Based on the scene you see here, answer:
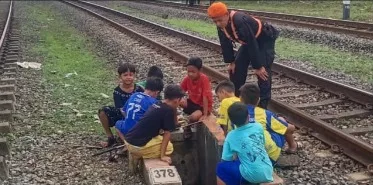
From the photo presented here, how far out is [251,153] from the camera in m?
4.52

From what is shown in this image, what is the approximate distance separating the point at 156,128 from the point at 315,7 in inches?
986

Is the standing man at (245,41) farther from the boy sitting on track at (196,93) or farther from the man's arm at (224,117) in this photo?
the man's arm at (224,117)

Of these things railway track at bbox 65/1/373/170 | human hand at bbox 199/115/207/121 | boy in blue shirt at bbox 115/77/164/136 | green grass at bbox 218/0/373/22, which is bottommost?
green grass at bbox 218/0/373/22

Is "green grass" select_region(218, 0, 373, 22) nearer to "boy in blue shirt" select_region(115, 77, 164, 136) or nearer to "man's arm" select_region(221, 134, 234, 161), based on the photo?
"boy in blue shirt" select_region(115, 77, 164, 136)

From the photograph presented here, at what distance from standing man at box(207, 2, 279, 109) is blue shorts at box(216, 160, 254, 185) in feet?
6.57

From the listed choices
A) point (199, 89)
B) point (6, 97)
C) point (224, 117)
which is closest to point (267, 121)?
point (224, 117)

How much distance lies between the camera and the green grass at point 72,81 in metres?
7.86

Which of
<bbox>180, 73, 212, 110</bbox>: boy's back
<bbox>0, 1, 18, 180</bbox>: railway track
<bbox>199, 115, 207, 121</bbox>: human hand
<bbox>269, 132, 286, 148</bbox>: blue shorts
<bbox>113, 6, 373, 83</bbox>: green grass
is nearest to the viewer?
<bbox>269, 132, 286, 148</bbox>: blue shorts

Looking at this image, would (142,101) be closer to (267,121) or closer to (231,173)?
(267,121)

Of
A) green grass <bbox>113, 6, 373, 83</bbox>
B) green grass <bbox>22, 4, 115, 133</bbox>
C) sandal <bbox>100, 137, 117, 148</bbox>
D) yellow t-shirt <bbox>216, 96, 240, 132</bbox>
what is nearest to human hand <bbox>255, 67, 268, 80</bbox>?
yellow t-shirt <bbox>216, 96, 240, 132</bbox>

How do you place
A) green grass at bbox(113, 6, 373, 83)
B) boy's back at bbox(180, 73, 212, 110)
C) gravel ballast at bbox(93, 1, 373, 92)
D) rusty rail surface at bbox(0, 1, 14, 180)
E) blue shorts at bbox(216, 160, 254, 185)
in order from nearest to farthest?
blue shorts at bbox(216, 160, 254, 185), rusty rail surface at bbox(0, 1, 14, 180), boy's back at bbox(180, 73, 212, 110), gravel ballast at bbox(93, 1, 373, 92), green grass at bbox(113, 6, 373, 83)

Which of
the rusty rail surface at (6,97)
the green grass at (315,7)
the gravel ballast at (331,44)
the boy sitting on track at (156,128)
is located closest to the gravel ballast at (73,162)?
the rusty rail surface at (6,97)

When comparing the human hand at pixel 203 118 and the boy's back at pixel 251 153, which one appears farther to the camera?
the human hand at pixel 203 118

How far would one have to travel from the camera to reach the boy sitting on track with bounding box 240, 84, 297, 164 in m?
5.30
